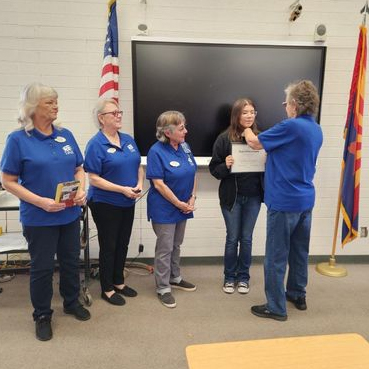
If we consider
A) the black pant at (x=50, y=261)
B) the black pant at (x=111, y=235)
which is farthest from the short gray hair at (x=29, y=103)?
the black pant at (x=111, y=235)

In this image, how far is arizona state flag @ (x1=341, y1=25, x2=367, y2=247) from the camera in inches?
122

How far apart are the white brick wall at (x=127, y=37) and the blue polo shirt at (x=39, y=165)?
3.91 ft

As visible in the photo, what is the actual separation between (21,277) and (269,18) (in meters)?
3.36

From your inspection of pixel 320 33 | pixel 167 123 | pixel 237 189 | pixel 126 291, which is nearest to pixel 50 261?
pixel 126 291

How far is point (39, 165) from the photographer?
6.93 feet

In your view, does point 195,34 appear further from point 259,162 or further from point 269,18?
point 259,162

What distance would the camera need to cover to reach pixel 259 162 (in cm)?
271

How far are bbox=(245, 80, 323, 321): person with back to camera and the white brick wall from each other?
120 centimetres

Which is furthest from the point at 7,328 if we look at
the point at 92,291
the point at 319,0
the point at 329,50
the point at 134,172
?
the point at 319,0

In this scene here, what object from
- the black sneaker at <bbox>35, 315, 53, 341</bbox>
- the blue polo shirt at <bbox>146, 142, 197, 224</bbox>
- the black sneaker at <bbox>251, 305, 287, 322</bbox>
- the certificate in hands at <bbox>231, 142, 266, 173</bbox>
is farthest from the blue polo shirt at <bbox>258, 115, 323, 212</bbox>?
the black sneaker at <bbox>35, 315, 53, 341</bbox>

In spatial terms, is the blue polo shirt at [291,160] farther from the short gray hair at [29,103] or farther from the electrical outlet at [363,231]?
the electrical outlet at [363,231]

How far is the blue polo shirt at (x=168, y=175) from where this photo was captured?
8.55ft

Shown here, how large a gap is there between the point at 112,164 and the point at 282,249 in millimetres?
1333

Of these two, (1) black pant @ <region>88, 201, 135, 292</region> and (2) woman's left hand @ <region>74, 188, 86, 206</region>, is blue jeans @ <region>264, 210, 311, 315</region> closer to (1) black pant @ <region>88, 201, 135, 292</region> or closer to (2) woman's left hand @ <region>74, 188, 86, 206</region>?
(1) black pant @ <region>88, 201, 135, 292</region>
